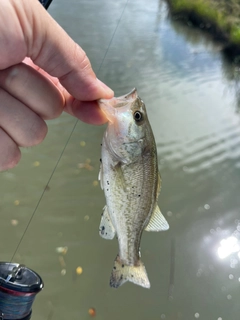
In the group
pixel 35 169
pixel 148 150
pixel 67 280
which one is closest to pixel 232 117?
pixel 35 169

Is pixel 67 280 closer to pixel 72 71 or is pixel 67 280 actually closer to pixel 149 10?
pixel 72 71

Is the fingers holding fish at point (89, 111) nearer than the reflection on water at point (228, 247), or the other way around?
the fingers holding fish at point (89, 111)

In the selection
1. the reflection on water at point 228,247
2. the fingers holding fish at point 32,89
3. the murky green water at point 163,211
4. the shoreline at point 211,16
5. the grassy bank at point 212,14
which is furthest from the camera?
the grassy bank at point 212,14

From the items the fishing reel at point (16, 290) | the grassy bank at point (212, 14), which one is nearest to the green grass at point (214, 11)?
the grassy bank at point (212, 14)

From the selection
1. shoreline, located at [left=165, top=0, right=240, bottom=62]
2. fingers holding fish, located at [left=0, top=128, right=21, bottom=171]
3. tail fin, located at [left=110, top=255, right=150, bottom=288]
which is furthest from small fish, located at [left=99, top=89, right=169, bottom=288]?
shoreline, located at [left=165, top=0, right=240, bottom=62]

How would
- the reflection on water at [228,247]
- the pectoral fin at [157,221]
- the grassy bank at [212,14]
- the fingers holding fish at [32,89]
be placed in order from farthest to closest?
1. the grassy bank at [212,14]
2. the reflection on water at [228,247]
3. the pectoral fin at [157,221]
4. the fingers holding fish at [32,89]

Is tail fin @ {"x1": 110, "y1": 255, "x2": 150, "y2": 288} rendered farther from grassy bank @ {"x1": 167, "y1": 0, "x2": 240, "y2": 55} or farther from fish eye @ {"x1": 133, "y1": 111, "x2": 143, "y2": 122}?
grassy bank @ {"x1": 167, "y1": 0, "x2": 240, "y2": 55}

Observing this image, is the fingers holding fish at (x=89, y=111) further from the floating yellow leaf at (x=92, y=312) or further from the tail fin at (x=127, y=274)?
the floating yellow leaf at (x=92, y=312)
